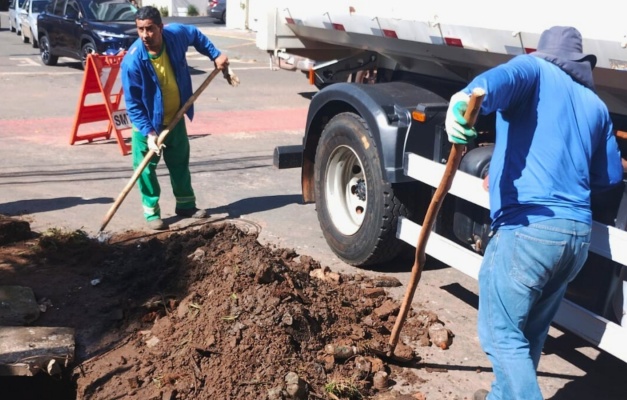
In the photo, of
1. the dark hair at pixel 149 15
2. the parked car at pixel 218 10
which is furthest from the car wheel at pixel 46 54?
the parked car at pixel 218 10

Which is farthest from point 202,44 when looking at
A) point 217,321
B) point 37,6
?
point 37,6

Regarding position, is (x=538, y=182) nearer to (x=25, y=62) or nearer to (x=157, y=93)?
(x=157, y=93)

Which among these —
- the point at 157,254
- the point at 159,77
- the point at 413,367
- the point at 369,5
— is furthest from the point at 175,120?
the point at 413,367

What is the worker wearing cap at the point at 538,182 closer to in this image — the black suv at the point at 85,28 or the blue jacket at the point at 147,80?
the blue jacket at the point at 147,80

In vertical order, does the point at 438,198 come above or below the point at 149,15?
below

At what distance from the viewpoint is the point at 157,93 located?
21.2 feet

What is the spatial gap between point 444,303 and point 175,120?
8.91 ft

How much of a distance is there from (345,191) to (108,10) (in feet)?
43.6

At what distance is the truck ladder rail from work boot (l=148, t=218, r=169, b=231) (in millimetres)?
2308

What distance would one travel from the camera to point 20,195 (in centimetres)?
757

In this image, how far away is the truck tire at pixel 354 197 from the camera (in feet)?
17.6

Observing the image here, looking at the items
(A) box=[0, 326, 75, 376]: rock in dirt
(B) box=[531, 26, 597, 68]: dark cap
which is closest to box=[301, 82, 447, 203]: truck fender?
(B) box=[531, 26, 597, 68]: dark cap

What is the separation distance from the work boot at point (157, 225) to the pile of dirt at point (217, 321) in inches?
33.1

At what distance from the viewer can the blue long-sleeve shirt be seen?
10.8 ft
